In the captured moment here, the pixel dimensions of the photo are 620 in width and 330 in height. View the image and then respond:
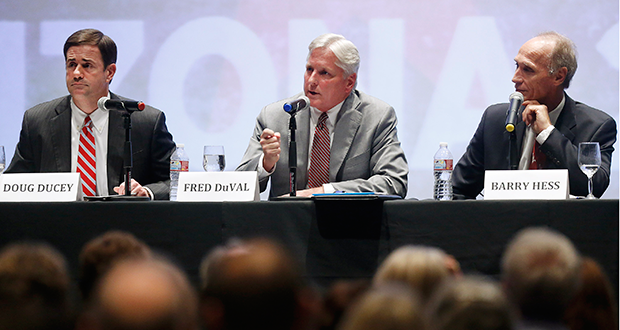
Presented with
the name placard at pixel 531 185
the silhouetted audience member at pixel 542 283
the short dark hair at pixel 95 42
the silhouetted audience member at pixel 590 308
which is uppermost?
the short dark hair at pixel 95 42

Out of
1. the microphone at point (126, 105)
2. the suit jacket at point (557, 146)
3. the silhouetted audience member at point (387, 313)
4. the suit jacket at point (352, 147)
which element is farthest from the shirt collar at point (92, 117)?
the silhouetted audience member at point (387, 313)

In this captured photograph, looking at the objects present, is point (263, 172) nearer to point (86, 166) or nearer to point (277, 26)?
point (86, 166)

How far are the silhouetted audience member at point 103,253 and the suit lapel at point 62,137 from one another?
104 centimetres

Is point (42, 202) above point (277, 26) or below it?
below

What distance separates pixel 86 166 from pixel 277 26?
1.79 meters

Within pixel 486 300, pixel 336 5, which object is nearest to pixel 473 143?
pixel 336 5

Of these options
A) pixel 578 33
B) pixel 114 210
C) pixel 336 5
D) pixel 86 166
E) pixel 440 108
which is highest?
pixel 336 5

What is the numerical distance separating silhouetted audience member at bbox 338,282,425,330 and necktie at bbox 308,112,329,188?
2.20 metres

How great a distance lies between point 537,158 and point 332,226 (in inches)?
49.8

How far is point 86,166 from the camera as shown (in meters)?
3.36

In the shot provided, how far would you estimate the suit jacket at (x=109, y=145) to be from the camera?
3.40 meters

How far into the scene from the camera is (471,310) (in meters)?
1.16

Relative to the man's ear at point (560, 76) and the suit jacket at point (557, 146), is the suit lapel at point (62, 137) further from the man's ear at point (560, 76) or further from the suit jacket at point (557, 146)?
the man's ear at point (560, 76)

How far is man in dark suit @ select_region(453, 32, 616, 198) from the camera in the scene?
316 centimetres
